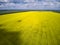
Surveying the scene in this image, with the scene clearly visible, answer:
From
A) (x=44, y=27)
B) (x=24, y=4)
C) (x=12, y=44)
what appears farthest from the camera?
(x=24, y=4)

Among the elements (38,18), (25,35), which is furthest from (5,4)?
(25,35)

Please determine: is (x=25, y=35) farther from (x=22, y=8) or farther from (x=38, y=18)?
(x=22, y=8)

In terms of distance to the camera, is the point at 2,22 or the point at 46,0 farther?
the point at 46,0

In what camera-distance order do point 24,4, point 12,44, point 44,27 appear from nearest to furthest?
point 12,44
point 44,27
point 24,4

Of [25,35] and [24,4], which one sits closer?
[25,35]

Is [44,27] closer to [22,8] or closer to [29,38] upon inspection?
[29,38]

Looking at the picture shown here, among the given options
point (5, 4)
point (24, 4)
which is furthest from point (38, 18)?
point (5, 4)
